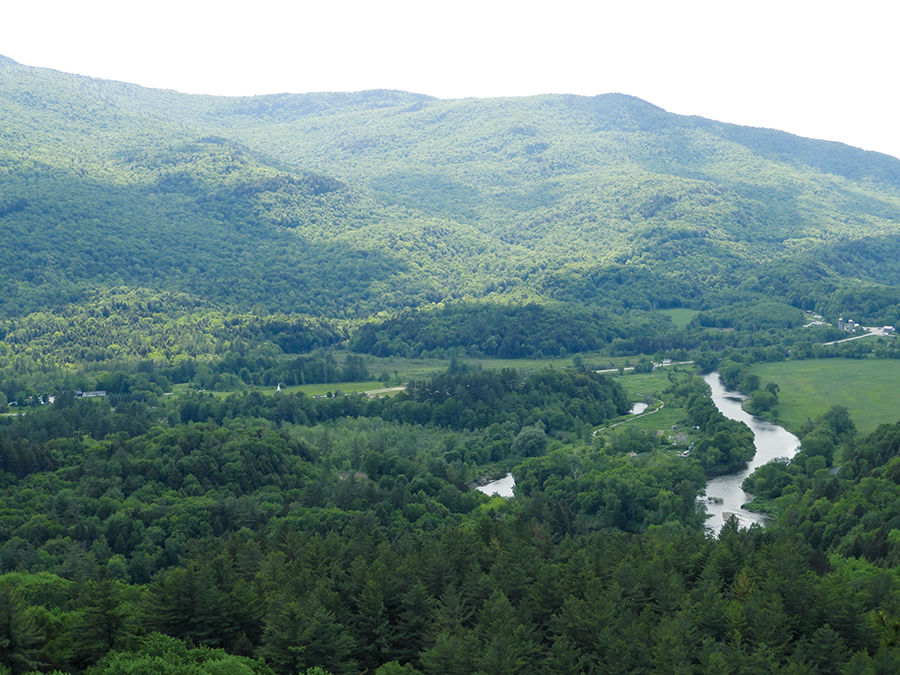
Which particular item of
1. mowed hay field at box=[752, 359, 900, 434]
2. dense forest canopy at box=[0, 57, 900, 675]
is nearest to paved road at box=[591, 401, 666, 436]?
dense forest canopy at box=[0, 57, 900, 675]

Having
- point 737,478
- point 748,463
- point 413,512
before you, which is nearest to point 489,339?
point 748,463

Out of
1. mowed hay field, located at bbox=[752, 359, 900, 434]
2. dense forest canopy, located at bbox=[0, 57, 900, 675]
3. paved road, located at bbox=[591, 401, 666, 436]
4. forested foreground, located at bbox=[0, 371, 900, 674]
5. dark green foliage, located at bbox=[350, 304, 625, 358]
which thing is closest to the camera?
forested foreground, located at bbox=[0, 371, 900, 674]

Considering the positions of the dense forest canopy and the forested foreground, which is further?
the dense forest canopy

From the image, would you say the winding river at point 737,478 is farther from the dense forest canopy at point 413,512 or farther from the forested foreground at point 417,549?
the forested foreground at point 417,549

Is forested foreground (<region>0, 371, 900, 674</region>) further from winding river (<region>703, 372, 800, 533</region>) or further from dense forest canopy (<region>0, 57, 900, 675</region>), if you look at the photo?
winding river (<region>703, 372, 800, 533</region>)

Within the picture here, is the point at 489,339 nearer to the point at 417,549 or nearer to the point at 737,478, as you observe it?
the point at 737,478
